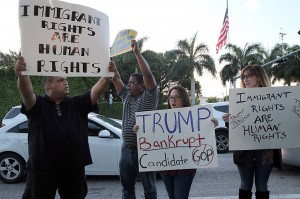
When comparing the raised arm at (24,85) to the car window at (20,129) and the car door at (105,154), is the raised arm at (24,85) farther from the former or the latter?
the car window at (20,129)

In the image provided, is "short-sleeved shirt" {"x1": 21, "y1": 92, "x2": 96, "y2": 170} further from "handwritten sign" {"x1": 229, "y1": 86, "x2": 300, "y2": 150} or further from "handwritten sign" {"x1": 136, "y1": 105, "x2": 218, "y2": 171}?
"handwritten sign" {"x1": 229, "y1": 86, "x2": 300, "y2": 150}

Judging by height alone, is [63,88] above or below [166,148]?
above

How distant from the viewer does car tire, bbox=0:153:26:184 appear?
7.19 metres

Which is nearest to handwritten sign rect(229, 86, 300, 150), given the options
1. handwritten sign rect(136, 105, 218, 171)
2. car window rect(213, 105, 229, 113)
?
handwritten sign rect(136, 105, 218, 171)

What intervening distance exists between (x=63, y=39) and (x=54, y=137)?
2.75 ft

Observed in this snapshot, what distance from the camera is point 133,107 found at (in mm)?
4051

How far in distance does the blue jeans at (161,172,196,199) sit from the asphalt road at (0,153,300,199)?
7.96 ft

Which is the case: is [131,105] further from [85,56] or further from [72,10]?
[72,10]

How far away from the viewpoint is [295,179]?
7109 mm

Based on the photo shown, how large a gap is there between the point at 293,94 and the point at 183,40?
41.9 meters

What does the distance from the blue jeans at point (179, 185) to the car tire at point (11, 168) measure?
4507 millimetres

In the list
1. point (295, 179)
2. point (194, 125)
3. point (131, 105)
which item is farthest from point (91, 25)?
point (295, 179)

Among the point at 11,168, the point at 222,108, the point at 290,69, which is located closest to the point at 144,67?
the point at 11,168

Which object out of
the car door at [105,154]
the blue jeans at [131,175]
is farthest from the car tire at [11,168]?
the blue jeans at [131,175]
